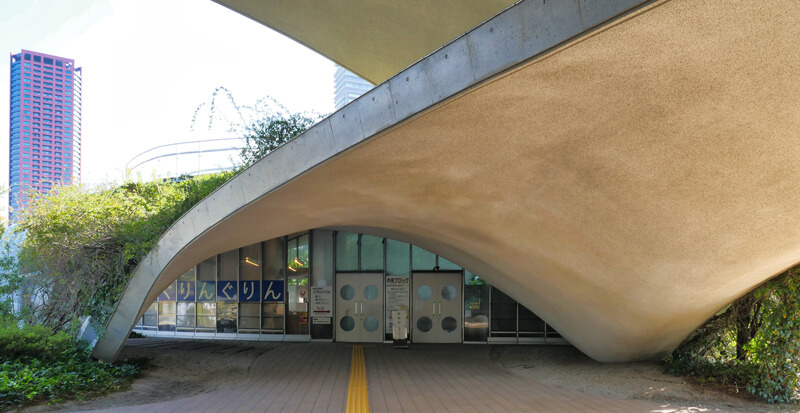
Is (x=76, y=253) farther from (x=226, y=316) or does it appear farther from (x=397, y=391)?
(x=397, y=391)

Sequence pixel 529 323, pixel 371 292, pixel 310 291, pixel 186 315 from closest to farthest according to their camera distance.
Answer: pixel 529 323 → pixel 371 292 → pixel 310 291 → pixel 186 315

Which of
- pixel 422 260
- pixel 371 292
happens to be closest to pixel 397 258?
pixel 422 260

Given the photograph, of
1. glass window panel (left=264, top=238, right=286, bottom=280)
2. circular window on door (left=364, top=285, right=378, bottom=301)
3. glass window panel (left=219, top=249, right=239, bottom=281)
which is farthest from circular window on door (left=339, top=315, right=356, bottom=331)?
glass window panel (left=219, top=249, right=239, bottom=281)

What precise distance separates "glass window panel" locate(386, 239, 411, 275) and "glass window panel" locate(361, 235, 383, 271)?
24 centimetres

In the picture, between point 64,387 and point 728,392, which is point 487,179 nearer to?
point 728,392

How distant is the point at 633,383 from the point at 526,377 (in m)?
1.84

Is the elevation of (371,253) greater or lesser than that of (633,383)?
greater

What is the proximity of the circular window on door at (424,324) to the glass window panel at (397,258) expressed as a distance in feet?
4.68

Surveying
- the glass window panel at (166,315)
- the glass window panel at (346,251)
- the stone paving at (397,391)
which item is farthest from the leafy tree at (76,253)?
the glass window panel at (346,251)

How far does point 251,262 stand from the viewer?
14883 mm

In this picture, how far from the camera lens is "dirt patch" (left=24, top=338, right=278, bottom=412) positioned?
7109 mm

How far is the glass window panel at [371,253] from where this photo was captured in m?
14.6

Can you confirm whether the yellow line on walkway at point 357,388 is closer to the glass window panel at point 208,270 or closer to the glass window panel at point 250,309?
the glass window panel at point 250,309

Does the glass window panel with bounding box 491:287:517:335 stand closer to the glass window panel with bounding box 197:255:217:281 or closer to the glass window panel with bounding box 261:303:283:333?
the glass window panel with bounding box 261:303:283:333
